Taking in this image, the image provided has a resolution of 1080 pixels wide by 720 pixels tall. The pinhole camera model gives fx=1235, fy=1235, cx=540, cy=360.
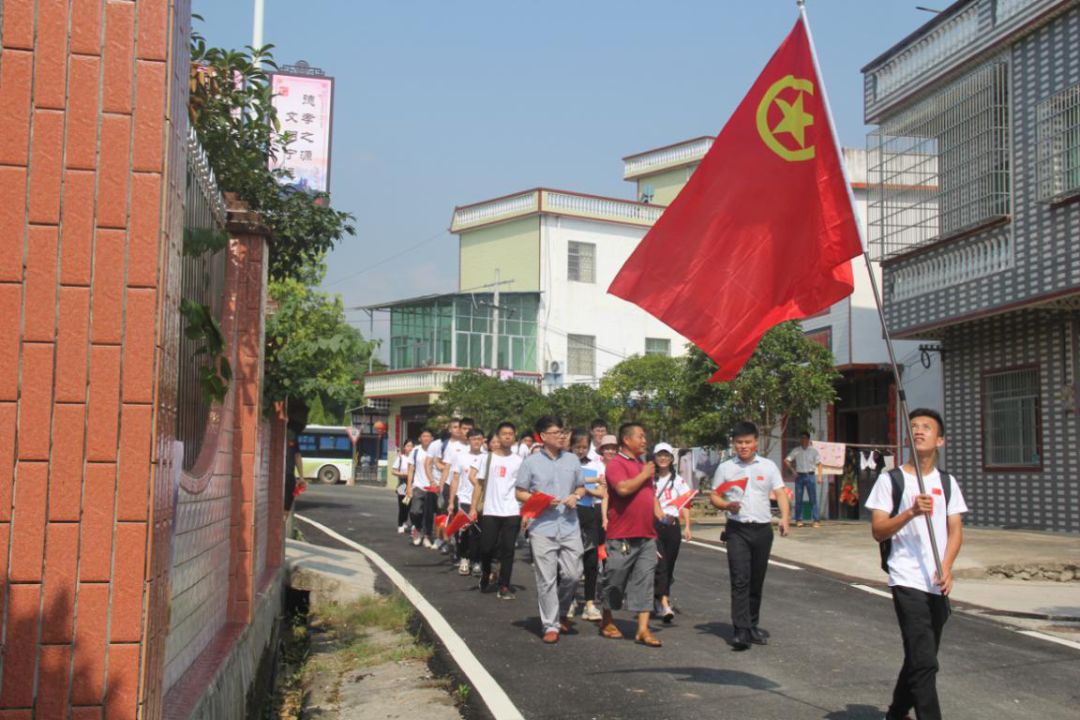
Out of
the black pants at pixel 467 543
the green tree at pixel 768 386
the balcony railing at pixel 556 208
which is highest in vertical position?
the balcony railing at pixel 556 208

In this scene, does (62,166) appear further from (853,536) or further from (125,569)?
(853,536)

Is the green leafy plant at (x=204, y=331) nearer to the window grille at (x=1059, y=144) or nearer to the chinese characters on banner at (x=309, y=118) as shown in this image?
the chinese characters on banner at (x=309, y=118)

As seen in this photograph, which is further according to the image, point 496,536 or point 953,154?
point 953,154

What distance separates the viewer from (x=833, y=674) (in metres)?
8.61

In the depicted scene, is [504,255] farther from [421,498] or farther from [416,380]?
[421,498]

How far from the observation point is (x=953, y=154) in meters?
21.4

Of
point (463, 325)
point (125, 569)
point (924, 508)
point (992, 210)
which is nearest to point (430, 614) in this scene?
point (924, 508)

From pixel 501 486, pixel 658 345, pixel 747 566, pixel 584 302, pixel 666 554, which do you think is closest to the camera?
pixel 747 566

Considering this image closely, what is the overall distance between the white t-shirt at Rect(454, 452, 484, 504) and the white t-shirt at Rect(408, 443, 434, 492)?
284 cm

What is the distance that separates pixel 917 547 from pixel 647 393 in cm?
3369

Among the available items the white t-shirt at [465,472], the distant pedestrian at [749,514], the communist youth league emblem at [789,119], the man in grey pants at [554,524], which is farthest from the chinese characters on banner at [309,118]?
the communist youth league emblem at [789,119]

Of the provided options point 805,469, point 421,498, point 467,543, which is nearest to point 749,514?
point 467,543

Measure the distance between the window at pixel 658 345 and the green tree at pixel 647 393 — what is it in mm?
14598

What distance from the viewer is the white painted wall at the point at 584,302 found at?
52.9m
